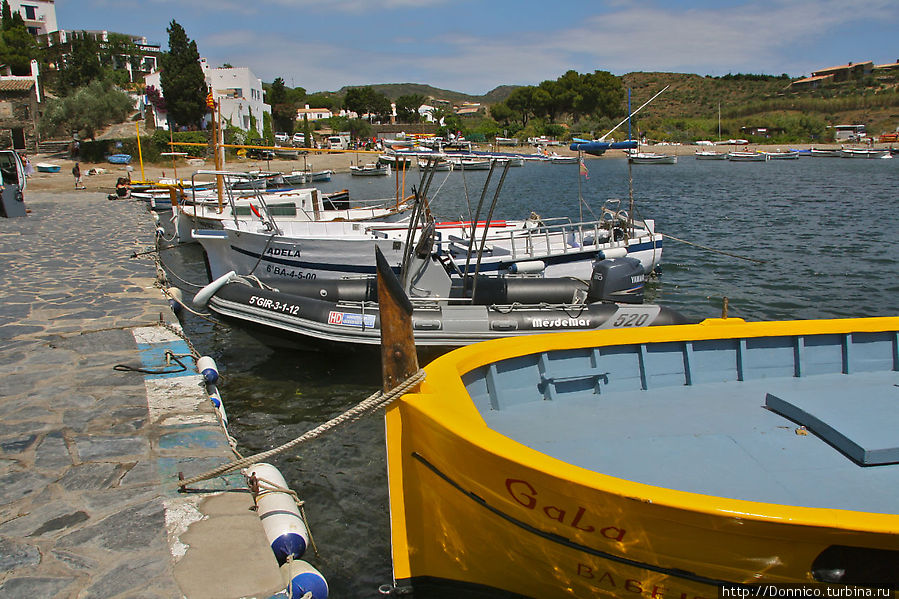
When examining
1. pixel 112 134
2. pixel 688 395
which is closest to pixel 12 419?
pixel 688 395

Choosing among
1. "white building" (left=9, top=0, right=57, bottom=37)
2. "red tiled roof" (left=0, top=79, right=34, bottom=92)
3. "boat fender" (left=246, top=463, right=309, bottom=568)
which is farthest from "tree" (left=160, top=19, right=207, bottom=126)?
"boat fender" (left=246, top=463, right=309, bottom=568)

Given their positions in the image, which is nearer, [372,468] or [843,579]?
[843,579]

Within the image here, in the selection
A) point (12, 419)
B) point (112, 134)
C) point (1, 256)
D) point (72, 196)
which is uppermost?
point (112, 134)

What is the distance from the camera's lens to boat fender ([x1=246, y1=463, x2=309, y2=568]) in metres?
4.29

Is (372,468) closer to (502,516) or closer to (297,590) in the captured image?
(297,590)

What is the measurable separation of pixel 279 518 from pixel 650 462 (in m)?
2.64

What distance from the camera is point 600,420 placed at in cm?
465

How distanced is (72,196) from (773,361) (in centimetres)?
2933

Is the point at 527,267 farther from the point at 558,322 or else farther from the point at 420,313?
the point at 420,313

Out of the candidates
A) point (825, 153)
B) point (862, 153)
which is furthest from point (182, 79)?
point (862, 153)

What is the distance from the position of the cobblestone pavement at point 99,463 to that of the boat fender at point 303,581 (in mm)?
314

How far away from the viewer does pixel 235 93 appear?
63.8 metres

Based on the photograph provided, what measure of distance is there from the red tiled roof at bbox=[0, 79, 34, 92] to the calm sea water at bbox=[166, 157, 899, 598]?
32.2 meters

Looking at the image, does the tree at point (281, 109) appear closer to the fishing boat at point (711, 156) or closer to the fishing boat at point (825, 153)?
the fishing boat at point (711, 156)
